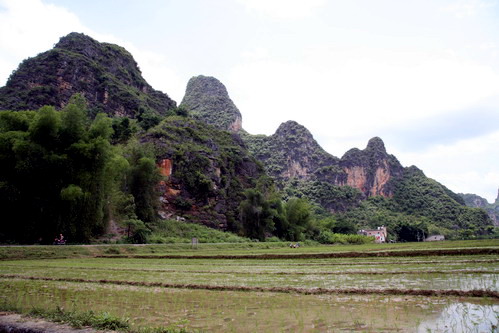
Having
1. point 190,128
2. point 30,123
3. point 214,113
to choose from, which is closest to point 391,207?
point 214,113

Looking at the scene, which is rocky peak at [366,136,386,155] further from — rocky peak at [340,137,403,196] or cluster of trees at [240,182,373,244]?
cluster of trees at [240,182,373,244]

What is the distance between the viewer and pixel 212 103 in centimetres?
13325

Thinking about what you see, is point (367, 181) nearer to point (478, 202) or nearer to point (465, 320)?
point (478, 202)

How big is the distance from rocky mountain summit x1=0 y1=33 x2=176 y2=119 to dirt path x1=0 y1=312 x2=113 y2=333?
54754mm

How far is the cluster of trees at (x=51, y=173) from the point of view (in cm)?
1786

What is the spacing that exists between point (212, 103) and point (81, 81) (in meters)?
77.4

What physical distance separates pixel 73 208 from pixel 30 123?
5.66 metres

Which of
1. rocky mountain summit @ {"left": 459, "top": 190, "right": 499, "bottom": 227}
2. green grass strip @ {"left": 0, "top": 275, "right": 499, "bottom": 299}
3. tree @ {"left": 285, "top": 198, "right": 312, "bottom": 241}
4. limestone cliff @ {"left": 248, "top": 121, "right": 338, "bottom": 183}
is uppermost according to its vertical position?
limestone cliff @ {"left": 248, "top": 121, "right": 338, "bottom": 183}

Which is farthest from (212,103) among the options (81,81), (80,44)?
(81,81)

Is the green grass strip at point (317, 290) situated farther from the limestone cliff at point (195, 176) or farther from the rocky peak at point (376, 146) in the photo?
the rocky peak at point (376, 146)

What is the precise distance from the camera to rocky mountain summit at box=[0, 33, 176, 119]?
170ft

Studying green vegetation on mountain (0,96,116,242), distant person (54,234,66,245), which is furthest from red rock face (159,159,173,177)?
distant person (54,234,66,245)

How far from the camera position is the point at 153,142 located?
4438cm

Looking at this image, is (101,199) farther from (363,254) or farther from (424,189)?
(424,189)
